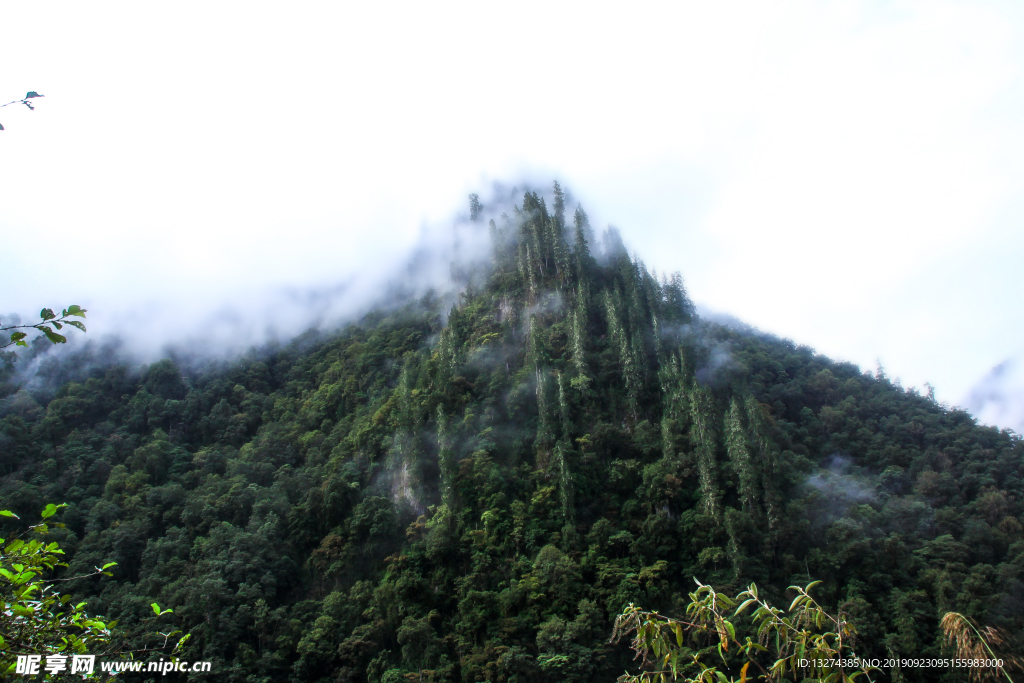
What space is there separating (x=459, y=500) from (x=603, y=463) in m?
9.75

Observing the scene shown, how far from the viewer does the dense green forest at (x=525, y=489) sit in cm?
3144

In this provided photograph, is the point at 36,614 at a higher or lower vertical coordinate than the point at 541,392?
lower

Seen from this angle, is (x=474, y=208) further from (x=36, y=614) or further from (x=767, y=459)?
(x=36, y=614)

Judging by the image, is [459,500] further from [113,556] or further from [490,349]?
[113,556]

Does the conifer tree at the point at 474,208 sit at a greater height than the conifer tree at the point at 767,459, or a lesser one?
greater

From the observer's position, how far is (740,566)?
31.3 meters

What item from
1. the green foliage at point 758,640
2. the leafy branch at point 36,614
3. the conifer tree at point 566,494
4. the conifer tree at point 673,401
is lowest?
the green foliage at point 758,640

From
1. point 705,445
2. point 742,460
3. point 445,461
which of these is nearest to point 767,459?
point 742,460

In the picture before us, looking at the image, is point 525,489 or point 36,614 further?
point 525,489

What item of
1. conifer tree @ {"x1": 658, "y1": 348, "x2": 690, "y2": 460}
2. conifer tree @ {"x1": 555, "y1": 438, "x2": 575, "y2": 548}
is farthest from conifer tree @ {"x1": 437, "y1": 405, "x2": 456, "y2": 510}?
conifer tree @ {"x1": 658, "y1": 348, "x2": 690, "y2": 460}

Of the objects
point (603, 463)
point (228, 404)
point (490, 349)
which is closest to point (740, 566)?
point (603, 463)

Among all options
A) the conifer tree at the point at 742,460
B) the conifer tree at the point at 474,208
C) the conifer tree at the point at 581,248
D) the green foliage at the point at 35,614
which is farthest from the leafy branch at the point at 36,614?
the conifer tree at the point at 474,208

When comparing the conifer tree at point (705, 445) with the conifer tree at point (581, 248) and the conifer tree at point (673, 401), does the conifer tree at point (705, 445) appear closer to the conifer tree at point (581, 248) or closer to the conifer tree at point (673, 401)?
the conifer tree at point (673, 401)

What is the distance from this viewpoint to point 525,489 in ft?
128
